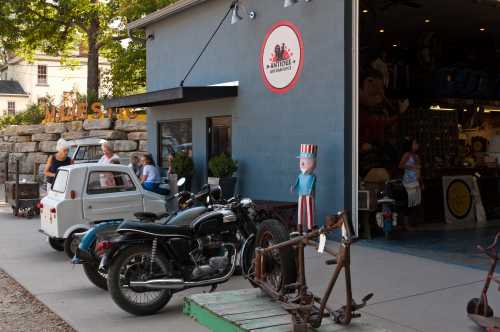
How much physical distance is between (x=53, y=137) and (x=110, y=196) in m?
15.7

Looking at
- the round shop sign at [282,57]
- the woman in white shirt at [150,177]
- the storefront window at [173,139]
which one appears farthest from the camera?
the storefront window at [173,139]

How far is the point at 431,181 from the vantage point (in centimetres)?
1245

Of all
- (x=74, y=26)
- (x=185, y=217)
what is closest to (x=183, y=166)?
(x=185, y=217)

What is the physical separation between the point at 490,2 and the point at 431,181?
3794mm

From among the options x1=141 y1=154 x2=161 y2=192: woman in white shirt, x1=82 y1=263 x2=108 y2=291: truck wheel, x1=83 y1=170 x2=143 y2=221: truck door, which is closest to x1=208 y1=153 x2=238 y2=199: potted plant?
x1=141 y1=154 x2=161 y2=192: woman in white shirt

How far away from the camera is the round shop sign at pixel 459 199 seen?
40.1 feet

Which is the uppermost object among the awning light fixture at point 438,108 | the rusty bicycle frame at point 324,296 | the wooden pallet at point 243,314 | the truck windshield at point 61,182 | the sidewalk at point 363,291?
the awning light fixture at point 438,108

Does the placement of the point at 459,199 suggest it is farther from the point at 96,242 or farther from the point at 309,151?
the point at 96,242

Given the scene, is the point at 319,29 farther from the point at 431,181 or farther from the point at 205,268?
the point at 205,268

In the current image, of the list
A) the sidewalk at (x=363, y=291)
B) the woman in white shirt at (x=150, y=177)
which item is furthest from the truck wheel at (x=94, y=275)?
the woman in white shirt at (x=150, y=177)

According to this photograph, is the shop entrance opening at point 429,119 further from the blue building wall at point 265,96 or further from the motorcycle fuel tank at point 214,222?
the motorcycle fuel tank at point 214,222

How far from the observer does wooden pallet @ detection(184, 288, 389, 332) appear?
360cm

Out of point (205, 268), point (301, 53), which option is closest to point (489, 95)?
point (301, 53)

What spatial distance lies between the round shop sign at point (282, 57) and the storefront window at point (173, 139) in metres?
3.60
